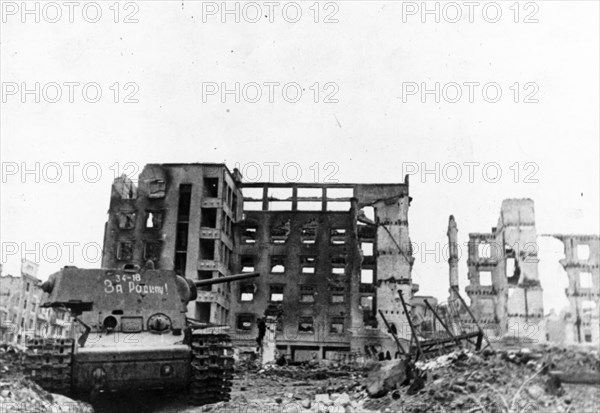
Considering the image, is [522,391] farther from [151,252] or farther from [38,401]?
[151,252]

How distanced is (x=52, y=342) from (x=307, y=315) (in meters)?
32.8

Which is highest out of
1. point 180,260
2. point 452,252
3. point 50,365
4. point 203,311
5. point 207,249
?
point 452,252

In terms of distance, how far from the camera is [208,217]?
43812 mm

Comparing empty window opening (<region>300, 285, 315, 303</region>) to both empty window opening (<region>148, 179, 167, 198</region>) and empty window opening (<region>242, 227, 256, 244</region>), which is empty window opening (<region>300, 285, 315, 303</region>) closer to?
empty window opening (<region>242, 227, 256, 244</region>)

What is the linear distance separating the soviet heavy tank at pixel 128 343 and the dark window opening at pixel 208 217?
26.9m

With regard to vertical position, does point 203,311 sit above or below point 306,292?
below

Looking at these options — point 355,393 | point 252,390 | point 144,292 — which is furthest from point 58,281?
point 252,390

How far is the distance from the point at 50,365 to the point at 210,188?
105 feet

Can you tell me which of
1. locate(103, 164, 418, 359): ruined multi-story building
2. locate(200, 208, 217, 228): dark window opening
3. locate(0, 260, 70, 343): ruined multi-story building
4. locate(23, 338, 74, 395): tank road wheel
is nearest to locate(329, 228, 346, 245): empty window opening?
locate(103, 164, 418, 359): ruined multi-story building

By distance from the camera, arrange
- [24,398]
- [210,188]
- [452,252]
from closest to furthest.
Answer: [24,398] < [210,188] < [452,252]

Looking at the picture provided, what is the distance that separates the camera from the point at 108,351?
1288cm

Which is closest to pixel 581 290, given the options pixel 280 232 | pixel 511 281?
pixel 511 281

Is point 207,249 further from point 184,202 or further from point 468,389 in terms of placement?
point 468,389

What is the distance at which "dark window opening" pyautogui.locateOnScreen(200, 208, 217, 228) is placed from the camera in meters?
42.8
